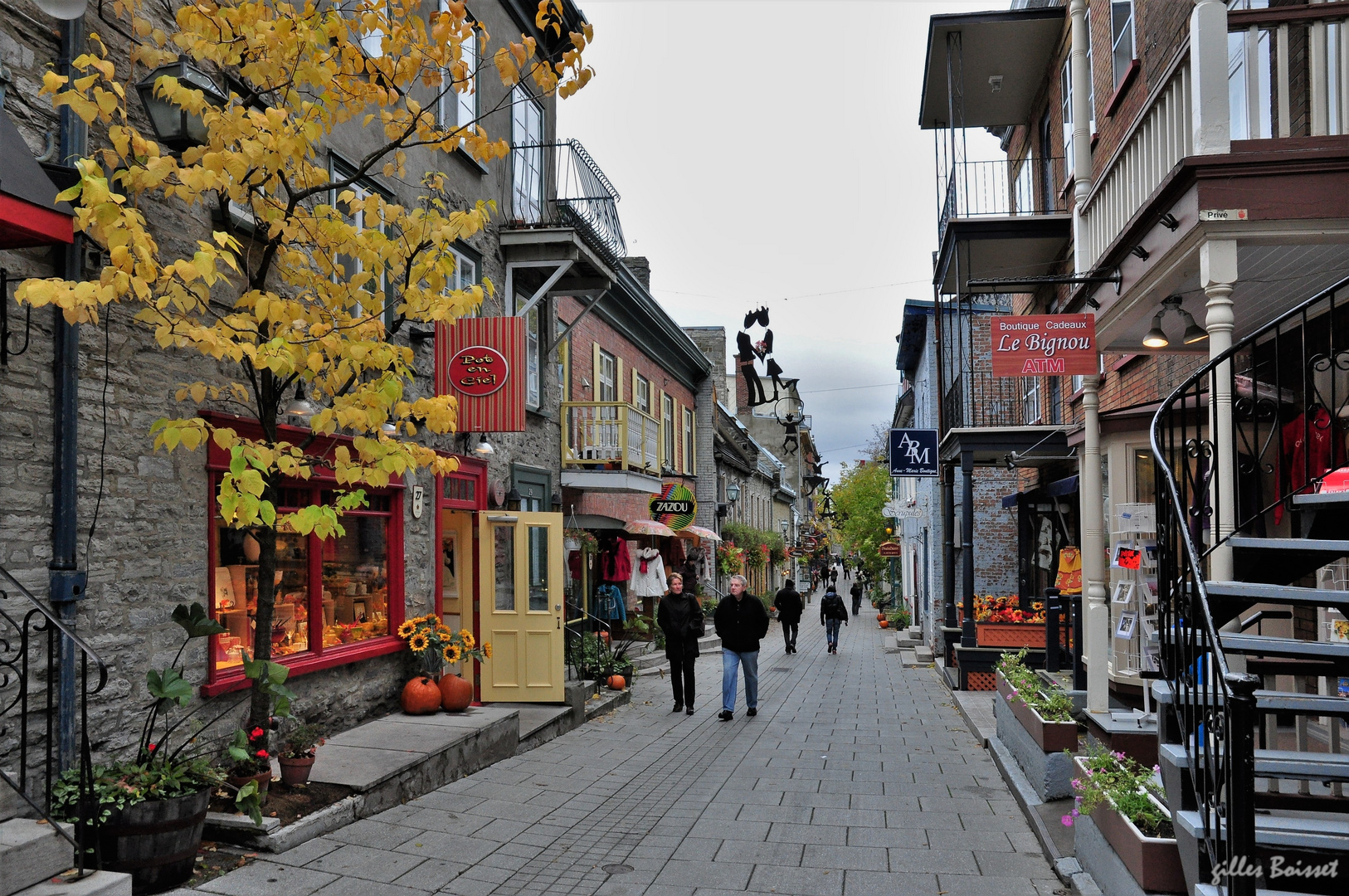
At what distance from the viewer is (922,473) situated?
19.1 meters

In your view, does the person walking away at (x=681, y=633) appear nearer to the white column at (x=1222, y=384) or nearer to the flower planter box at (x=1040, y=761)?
the flower planter box at (x=1040, y=761)

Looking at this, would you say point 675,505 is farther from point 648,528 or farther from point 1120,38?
point 1120,38

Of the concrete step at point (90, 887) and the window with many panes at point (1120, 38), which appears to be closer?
the concrete step at point (90, 887)

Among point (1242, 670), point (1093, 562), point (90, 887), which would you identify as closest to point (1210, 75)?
point (1242, 670)

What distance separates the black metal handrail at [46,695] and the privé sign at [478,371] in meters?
5.12

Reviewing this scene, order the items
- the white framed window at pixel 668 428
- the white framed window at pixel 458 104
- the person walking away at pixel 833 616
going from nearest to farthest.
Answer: the white framed window at pixel 458 104 → the person walking away at pixel 833 616 → the white framed window at pixel 668 428

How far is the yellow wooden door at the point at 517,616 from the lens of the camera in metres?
11.6

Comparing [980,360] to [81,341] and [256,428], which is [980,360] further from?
[81,341]

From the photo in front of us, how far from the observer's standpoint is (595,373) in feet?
58.9

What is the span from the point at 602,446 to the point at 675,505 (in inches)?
171

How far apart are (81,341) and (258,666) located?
2.28 m

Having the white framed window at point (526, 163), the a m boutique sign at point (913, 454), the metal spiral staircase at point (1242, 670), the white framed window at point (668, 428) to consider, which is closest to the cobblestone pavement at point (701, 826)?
the metal spiral staircase at point (1242, 670)

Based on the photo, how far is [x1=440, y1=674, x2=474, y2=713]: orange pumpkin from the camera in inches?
402

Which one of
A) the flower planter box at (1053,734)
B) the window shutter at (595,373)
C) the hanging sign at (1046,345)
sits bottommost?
the flower planter box at (1053,734)
